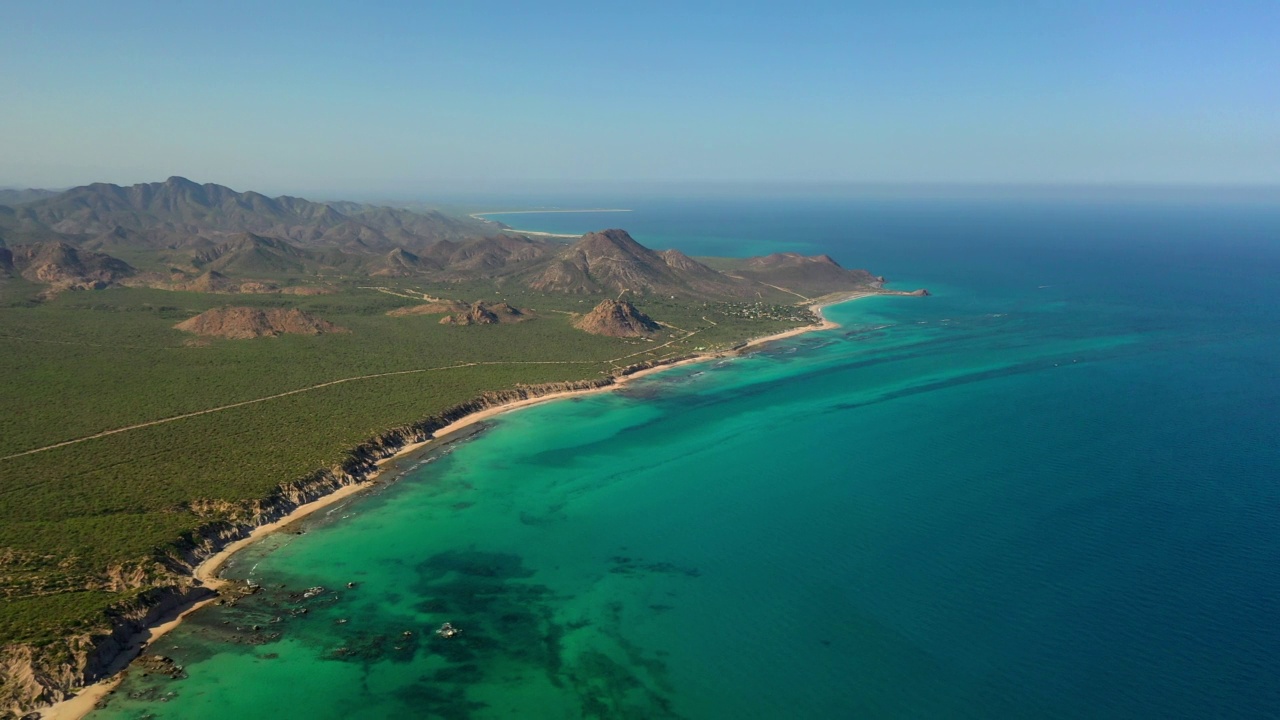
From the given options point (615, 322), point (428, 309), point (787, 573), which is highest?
point (428, 309)

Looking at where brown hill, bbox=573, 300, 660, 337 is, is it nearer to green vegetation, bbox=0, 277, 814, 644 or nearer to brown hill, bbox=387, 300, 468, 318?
green vegetation, bbox=0, 277, 814, 644

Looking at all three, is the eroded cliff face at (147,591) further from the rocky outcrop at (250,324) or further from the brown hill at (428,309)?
the brown hill at (428,309)

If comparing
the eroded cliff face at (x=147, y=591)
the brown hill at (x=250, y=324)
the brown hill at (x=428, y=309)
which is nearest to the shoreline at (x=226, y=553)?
the eroded cliff face at (x=147, y=591)

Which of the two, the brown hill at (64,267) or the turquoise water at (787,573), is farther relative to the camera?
the brown hill at (64,267)

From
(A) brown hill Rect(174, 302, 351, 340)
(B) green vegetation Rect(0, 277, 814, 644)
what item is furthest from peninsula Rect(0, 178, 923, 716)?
(A) brown hill Rect(174, 302, 351, 340)

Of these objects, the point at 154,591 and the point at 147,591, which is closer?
the point at 147,591

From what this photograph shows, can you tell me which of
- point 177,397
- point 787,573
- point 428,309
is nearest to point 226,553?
point 177,397

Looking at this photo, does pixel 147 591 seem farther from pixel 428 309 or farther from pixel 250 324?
pixel 428 309
